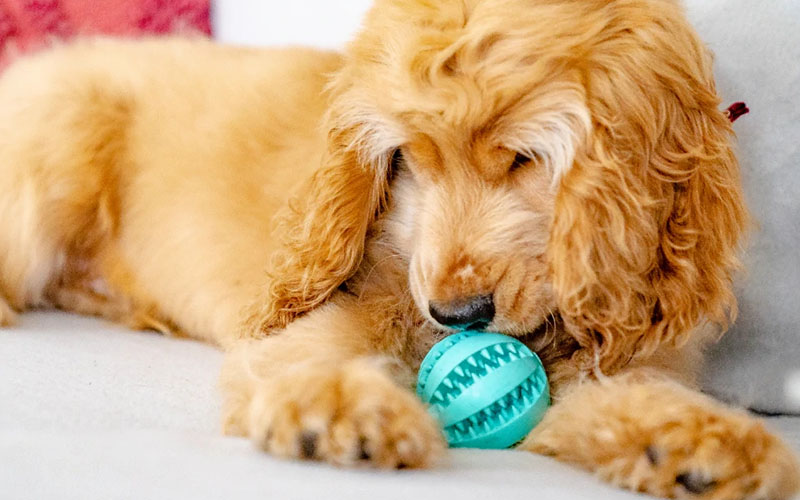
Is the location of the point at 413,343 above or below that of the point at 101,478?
below

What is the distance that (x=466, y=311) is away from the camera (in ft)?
4.68

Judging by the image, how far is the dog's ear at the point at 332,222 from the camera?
1.69m

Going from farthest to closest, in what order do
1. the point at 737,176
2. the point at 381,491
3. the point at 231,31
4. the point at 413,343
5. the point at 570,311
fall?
the point at 231,31
the point at 413,343
the point at 737,176
the point at 570,311
the point at 381,491

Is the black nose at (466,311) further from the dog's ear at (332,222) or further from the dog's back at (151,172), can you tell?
the dog's back at (151,172)

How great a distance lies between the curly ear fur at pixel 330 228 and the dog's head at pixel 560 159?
77 mm

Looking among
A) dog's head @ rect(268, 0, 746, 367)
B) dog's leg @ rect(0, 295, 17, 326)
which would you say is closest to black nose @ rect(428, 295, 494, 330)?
dog's head @ rect(268, 0, 746, 367)

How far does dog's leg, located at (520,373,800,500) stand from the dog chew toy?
0.17ft

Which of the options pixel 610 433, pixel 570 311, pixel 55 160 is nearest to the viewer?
pixel 610 433

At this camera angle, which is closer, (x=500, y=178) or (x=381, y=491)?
(x=381, y=491)

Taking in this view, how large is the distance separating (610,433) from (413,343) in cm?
52

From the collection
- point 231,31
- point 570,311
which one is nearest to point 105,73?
point 231,31

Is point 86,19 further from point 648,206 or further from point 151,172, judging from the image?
point 648,206

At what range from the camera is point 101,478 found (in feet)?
3.61

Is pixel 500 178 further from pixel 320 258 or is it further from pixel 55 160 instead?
pixel 55 160
